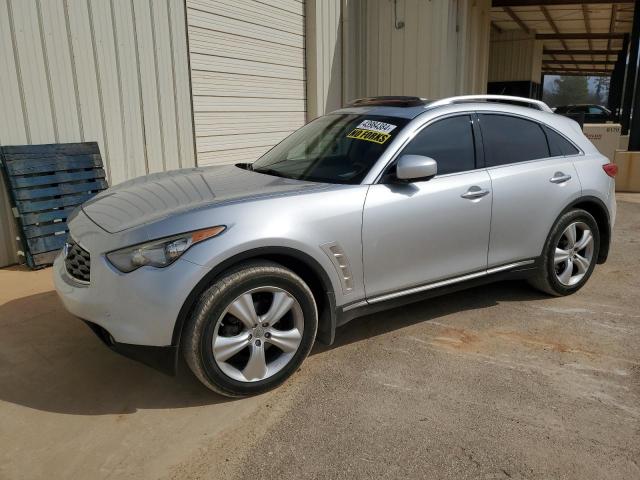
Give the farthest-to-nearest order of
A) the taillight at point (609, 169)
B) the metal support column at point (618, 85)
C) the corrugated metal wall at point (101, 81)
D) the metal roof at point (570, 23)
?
the metal support column at point (618, 85) → the metal roof at point (570, 23) → the corrugated metal wall at point (101, 81) → the taillight at point (609, 169)

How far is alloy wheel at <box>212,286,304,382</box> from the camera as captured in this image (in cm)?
295

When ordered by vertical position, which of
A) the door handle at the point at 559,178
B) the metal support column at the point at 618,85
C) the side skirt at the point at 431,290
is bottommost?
the side skirt at the point at 431,290

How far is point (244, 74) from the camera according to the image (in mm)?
8062

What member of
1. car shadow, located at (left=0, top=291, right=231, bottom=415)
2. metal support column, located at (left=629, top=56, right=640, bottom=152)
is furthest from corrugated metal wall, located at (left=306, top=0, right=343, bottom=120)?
car shadow, located at (left=0, top=291, right=231, bottom=415)

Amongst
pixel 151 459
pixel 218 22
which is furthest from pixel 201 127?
pixel 151 459

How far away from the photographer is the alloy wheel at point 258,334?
295 cm

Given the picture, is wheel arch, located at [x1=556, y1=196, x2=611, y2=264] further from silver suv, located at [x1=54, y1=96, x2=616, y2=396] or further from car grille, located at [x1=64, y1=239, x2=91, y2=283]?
car grille, located at [x1=64, y1=239, x2=91, y2=283]

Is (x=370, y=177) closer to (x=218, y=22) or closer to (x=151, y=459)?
(x=151, y=459)

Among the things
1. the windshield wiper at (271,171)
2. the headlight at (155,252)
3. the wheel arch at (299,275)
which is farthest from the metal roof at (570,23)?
the headlight at (155,252)

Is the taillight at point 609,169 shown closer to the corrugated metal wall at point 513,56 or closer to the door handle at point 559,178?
the door handle at point 559,178

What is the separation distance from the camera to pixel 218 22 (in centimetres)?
745

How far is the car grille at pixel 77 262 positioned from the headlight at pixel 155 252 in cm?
26

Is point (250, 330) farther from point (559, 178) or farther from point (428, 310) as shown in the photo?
point (559, 178)

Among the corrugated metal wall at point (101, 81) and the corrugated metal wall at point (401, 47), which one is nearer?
the corrugated metal wall at point (101, 81)
